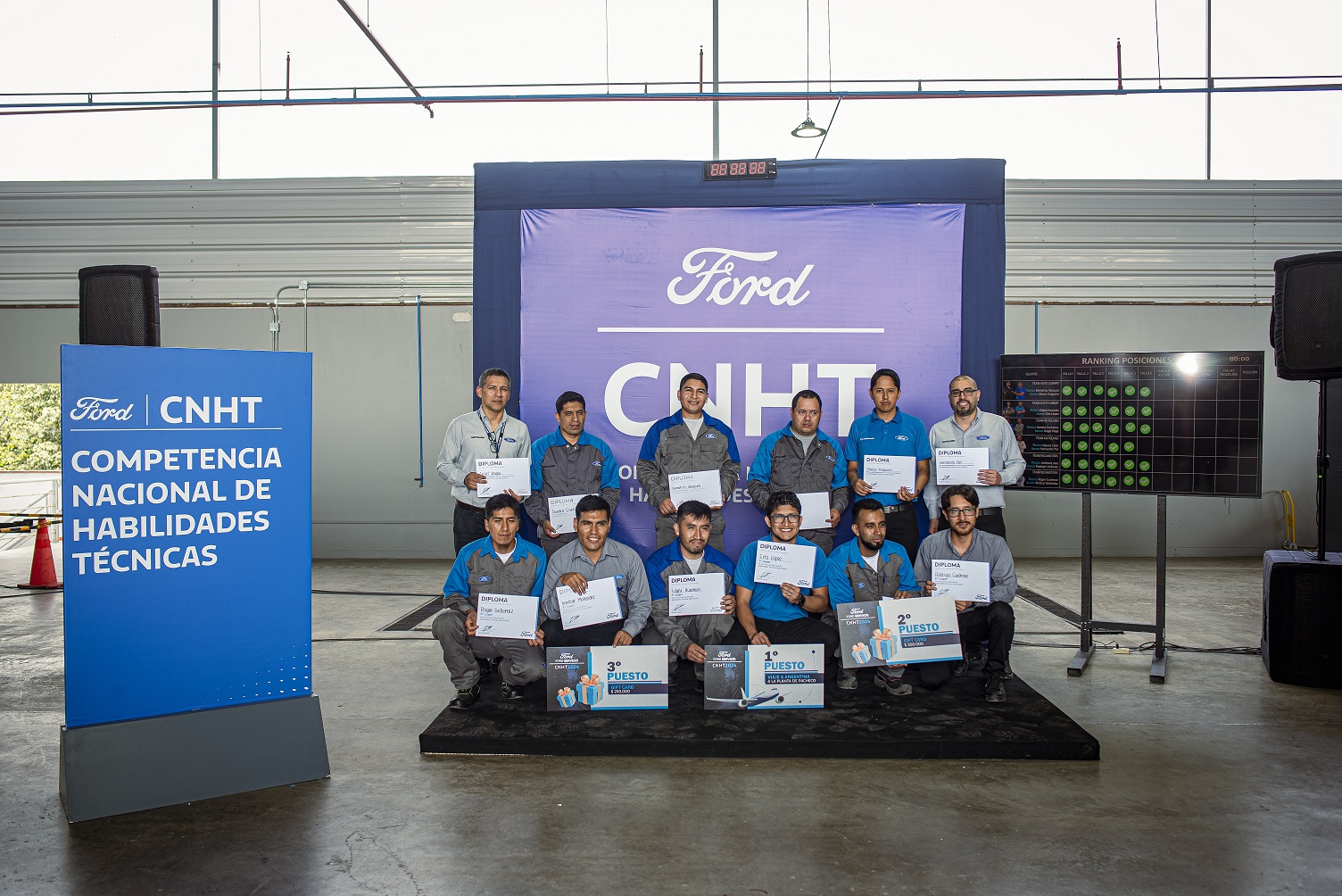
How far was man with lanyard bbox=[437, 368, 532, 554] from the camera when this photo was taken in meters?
4.39

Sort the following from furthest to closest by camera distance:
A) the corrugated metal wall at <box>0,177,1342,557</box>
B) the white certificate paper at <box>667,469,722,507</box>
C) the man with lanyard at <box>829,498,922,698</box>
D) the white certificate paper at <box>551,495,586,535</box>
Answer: the corrugated metal wall at <box>0,177,1342,557</box>, the white certificate paper at <box>551,495,586,535</box>, the white certificate paper at <box>667,469,722,507</box>, the man with lanyard at <box>829,498,922,698</box>

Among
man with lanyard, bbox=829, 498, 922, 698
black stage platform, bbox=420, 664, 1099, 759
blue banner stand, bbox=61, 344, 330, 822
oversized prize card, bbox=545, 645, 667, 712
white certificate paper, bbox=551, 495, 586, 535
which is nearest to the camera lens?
blue banner stand, bbox=61, 344, 330, 822

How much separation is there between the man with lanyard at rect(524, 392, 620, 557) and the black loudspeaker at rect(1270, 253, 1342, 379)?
11.4 feet

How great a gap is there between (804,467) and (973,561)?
36.1 inches

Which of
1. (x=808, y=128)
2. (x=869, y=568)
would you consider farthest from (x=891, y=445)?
(x=808, y=128)

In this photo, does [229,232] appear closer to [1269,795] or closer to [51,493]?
[51,493]

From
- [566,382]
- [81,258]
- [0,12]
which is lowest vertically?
[566,382]

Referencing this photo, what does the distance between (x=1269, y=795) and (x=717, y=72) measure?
298 inches

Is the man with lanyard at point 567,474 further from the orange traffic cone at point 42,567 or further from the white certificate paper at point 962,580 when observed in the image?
the orange traffic cone at point 42,567

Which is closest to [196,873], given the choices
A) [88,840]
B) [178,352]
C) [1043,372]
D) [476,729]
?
[88,840]

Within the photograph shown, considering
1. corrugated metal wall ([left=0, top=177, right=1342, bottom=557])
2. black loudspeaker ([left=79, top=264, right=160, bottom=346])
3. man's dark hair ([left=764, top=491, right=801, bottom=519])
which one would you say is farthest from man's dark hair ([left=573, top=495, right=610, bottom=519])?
corrugated metal wall ([left=0, top=177, right=1342, bottom=557])

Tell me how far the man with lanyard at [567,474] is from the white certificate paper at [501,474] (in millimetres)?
134

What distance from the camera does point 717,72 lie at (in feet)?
27.6

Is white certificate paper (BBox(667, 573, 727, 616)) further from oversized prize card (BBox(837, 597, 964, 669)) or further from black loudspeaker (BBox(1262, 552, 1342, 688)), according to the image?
black loudspeaker (BBox(1262, 552, 1342, 688))
